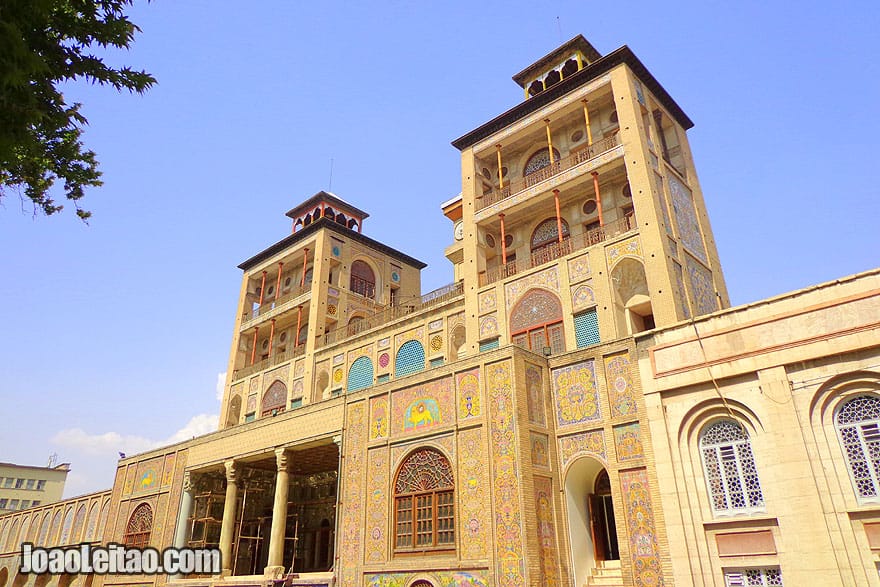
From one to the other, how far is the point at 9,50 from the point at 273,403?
26695 mm

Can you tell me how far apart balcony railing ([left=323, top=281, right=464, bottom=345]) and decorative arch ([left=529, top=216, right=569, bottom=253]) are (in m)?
3.87

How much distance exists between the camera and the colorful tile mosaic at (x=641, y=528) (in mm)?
13898

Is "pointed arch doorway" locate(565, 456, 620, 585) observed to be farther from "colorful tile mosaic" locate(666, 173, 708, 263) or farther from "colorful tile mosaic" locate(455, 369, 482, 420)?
"colorful tile mosaic" locate(666, 173, 708, 263)

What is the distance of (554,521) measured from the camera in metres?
15.3

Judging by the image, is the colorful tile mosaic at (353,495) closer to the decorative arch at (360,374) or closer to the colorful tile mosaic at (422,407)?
the colorful tile mosaic at (422,407)

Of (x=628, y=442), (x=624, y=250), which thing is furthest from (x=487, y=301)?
(x=628, y=442)

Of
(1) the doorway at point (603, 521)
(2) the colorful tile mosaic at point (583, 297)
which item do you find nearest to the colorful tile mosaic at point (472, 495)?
(1) the doorway at point (603, 521)

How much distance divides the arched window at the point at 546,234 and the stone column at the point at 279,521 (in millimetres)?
12108

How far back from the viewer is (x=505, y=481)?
15.2 m

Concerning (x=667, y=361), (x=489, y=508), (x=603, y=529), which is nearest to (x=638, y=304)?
(x=667, y=361)

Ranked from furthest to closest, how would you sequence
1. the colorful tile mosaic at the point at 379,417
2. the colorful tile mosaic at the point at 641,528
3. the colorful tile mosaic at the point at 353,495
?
1. the colorful tile mosaic at the point at 379,417
2. the colorful tile mosaic at the point at 353,495
3. the colorful tile mosaic at the point at 641,528

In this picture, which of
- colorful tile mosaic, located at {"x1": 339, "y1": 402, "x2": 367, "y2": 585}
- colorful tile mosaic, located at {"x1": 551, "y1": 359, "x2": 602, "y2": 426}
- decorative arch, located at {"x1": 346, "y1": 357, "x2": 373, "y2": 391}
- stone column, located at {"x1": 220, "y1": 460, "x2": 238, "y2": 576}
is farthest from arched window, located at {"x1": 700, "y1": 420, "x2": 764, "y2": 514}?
stone column, located at {"x1": 220, "y1": 460, "x2": 238, "y2": 576}

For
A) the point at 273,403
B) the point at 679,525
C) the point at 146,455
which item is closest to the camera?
the point at 679,525

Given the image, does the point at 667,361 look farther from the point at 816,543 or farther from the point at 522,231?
the point at 522,231
